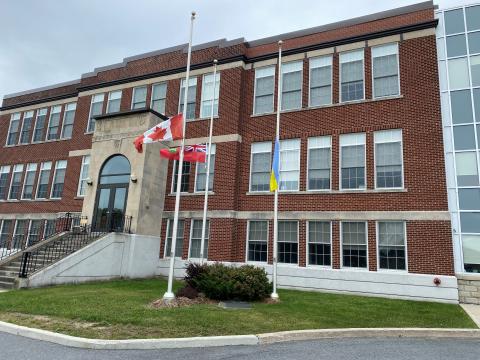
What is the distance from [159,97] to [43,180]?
10.7 meters

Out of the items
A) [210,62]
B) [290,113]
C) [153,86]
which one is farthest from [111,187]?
[290,113]

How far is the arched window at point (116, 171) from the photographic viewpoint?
21.2 metres

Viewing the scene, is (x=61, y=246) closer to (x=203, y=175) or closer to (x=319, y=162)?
(x=203, y=175)

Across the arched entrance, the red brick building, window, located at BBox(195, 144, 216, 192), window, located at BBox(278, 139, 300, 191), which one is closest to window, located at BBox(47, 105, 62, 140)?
the red brick building

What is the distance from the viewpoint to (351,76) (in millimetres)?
18922

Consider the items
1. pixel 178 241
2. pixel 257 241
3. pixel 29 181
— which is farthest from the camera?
pixel 29 181

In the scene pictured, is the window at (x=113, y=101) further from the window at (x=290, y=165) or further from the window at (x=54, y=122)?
the window at (x=290, y=165)

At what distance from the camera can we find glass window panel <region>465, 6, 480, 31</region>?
1727 centimetres

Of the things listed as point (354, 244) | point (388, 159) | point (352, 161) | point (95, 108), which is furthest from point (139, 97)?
point (354, 244)

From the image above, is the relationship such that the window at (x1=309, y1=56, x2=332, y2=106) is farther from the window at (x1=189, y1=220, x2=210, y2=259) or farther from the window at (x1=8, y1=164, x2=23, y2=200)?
the window at (x1=8, y1=164, x2=23, y2=200)

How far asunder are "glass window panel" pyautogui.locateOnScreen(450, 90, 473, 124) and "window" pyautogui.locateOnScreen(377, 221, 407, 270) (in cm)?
516

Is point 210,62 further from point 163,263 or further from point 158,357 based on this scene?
point 158,357

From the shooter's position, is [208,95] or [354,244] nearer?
[354,244]

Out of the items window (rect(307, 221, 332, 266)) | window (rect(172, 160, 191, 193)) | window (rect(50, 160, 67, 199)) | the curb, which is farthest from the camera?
window (rect(50, 160, 67, 199))
